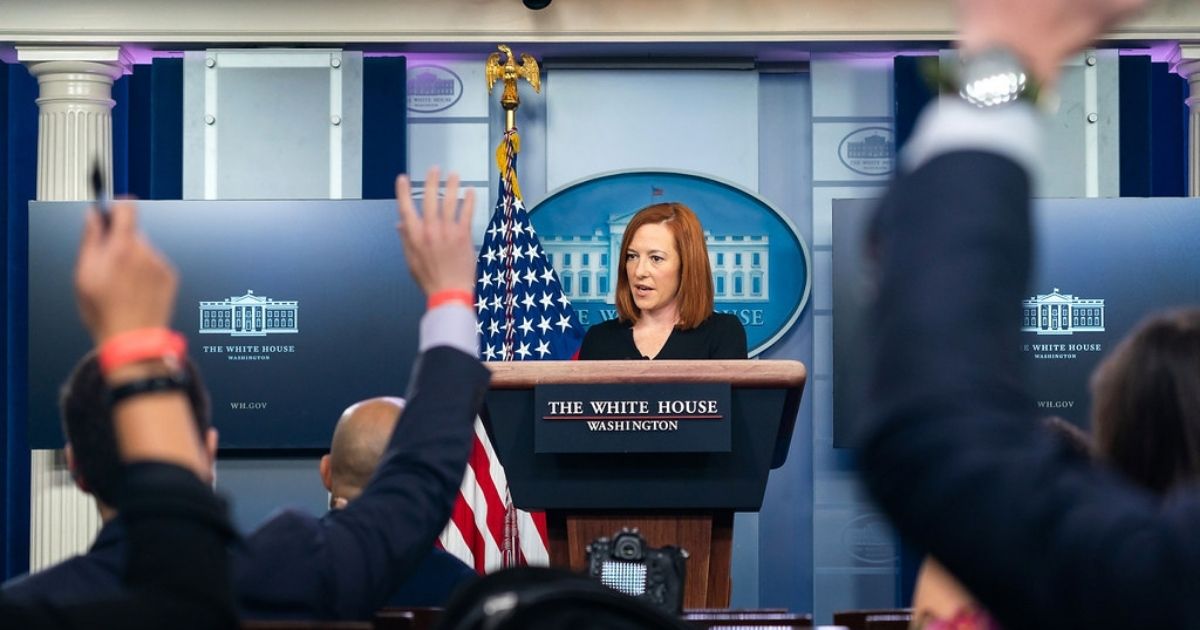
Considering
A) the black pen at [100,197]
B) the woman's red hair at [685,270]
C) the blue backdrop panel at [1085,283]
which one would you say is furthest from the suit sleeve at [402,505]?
the blue backdrop panel at [1085,283]

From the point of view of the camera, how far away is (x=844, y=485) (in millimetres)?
6184

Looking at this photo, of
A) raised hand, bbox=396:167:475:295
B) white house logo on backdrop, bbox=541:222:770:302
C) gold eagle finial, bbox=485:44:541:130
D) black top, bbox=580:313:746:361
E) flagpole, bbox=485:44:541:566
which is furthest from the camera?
white house logo on backdrop, bbox=541:222:770:302

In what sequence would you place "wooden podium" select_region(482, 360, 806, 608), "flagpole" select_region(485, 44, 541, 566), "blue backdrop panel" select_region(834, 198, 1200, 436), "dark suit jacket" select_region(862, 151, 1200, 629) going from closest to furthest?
1. "dark suit jacket" select_region(862, 151, 1200, 629)
2. "wooden podium" select_region(482, 360, 806, 608)
3. "flagpole" select_region(485, 44, 541, 566)
4. "blue backdrop panel" select_region(834, 198, 1200, 436)

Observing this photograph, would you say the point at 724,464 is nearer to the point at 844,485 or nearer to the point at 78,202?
the point at 844,485

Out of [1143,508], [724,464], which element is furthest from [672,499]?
[1143,508]

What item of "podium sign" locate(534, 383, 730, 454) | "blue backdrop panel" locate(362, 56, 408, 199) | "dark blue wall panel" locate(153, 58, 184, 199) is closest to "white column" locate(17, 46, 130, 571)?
"dark blue wall panel" locate(153, 58, 184, 199)

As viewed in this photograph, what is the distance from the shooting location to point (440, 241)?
1295 mm

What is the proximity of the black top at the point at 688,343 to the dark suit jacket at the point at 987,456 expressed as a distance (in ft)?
10.9

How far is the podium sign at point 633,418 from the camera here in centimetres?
259

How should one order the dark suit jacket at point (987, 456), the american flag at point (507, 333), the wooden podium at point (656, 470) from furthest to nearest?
the american flag at point (507, 333) → the wooden podium at point (656, 470) → the dark suit jacket at point (987, 456)

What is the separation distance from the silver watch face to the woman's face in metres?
3.50

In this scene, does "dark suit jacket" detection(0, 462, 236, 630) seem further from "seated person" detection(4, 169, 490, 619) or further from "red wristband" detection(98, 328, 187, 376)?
"seated person" detection(4, 169, 490, 619)

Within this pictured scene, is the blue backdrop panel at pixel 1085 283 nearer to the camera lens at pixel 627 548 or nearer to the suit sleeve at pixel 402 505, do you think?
the camera lens at pixel 627 548

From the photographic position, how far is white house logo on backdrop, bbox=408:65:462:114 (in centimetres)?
628
